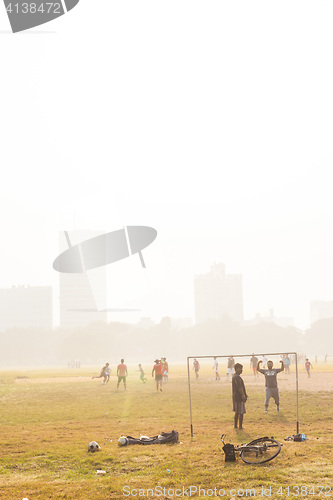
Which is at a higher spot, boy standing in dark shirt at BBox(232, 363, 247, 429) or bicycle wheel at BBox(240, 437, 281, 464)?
boy standing in dark shirt at BBox(232, 363, 247, 429)

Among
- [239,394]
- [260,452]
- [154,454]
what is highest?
[239,394]

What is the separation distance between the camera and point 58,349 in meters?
180

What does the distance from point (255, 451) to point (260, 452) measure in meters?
0.18

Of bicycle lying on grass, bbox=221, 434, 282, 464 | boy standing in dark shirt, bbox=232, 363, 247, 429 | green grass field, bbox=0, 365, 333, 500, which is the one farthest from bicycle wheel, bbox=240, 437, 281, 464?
boy standing in dark shirt, bbox=232, 363, 247, 429

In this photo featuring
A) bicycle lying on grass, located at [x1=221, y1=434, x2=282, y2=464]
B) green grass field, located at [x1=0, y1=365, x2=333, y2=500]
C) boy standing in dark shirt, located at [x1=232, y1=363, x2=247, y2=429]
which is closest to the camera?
green grass field, located at [x1=0, y1=365, x2=333, y2=500]

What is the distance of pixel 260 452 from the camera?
41.4 feet

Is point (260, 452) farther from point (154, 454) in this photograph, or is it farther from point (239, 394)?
point (239, 394)

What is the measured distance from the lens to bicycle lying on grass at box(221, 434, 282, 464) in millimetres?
12281

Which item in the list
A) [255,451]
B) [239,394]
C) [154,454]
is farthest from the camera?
[239,394]

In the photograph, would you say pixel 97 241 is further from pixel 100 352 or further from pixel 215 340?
pixel 215 340

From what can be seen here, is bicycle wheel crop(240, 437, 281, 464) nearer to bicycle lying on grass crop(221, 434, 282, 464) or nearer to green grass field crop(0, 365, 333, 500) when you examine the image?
bicycle lying on grass crop(221, 434, 282, 464)

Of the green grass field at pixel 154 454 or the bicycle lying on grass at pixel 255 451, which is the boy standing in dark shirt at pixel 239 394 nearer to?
the green grass field at pixel 154 454

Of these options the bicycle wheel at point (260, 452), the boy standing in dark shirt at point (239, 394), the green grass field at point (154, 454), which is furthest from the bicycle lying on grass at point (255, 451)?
the boy standing in dark shirt at point (239, 394)

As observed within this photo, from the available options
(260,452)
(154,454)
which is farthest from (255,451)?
(154,454)
